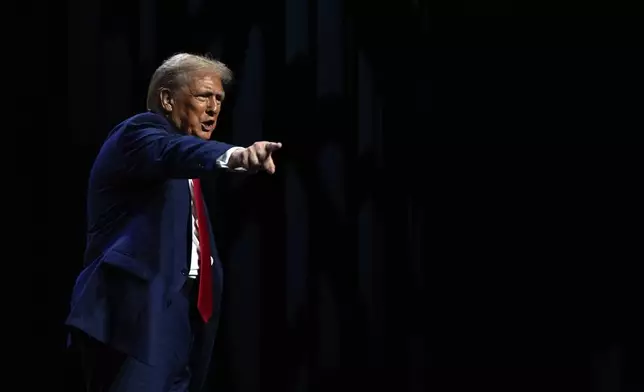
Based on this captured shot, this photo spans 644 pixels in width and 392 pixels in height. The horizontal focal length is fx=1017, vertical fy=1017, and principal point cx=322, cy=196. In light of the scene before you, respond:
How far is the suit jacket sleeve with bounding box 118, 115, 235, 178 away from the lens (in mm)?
1582

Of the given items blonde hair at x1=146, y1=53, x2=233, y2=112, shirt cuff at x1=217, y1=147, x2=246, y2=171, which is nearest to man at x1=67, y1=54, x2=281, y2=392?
blonde hair at x1=146, y1=53, x2=233, y2=112

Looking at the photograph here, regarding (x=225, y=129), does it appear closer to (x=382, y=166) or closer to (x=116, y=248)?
(x=382, y=166)

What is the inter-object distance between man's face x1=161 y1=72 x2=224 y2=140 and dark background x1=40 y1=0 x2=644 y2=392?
0.69 metres

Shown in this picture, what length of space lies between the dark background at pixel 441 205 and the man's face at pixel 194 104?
69 centimetres

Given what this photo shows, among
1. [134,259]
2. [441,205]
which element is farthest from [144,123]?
[441,205]

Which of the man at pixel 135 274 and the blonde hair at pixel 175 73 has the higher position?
the blonde hair at pixel 175 73

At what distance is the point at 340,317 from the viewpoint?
2.73 meters

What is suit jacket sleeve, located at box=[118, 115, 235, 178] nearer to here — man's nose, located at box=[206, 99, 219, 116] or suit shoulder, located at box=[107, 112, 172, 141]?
suit shoulder, located at box=[107, 112, 172, 141]

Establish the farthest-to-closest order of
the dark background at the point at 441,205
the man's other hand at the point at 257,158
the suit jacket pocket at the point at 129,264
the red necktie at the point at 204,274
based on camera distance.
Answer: the dark background at the point at 441,205 < the red necktie at the point at 204,274 < the suit jacket pocket at the point at 129,264 < the man's other hand at the point at 257,158

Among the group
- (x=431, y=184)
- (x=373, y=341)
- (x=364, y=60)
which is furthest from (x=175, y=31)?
(x=373, y=341)

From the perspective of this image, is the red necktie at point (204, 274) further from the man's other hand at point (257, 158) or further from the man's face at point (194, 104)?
the man's other hand at point (257, 158)

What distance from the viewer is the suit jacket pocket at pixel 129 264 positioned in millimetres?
1779

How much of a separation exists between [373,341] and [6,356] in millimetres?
944

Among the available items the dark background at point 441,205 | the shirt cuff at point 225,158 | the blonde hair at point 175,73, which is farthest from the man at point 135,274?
the dark background at point 441,205
